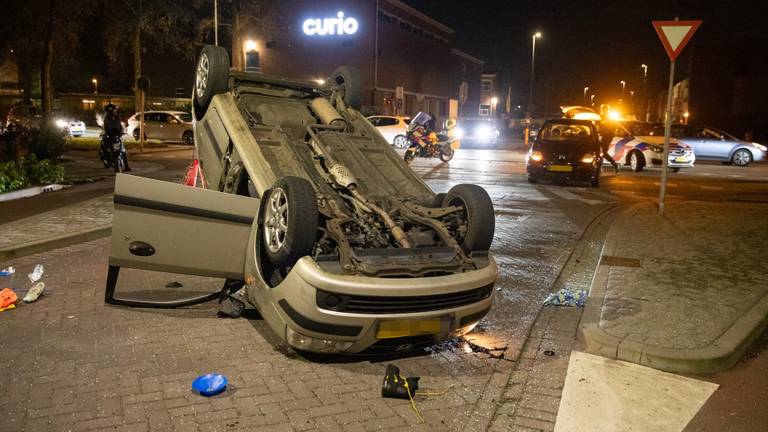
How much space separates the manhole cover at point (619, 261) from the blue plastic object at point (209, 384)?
16.2ft

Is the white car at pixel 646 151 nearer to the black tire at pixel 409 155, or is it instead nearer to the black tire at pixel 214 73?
the black tire at pixel 409 155

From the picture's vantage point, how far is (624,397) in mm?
4184

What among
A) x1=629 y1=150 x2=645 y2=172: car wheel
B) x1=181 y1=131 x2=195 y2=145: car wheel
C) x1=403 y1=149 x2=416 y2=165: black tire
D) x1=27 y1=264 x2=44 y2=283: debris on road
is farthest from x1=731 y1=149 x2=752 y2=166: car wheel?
x1=27 y1=264 x2=44 y2=283: debris on road

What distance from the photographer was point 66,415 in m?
3.69

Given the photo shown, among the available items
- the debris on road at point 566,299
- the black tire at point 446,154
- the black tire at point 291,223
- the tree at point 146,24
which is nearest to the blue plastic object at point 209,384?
the black tire at point 291,223

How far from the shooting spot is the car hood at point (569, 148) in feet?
51.1

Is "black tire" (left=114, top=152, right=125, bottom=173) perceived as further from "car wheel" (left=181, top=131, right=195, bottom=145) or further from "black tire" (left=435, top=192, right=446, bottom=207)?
"car wheel" (left=181, top=131, right=195, bottom=145)

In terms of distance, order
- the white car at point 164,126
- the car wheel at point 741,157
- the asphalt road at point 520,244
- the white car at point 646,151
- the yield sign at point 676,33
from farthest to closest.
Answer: the white car at point 164,126, the car wheel at point 741,157, the white car at point 646,151, the yield sign at point 676,33, the asphalt road at point 520,244

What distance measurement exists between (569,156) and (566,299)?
1004 cm

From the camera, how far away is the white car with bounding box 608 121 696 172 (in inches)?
805

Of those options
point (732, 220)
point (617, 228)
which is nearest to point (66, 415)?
point (617, 228)

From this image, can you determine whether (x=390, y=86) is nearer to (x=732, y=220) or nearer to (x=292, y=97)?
(x=732, y=220)

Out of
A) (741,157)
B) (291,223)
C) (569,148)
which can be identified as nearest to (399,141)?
(569,148)

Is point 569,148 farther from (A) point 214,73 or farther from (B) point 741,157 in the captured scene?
(B) point 741,157
